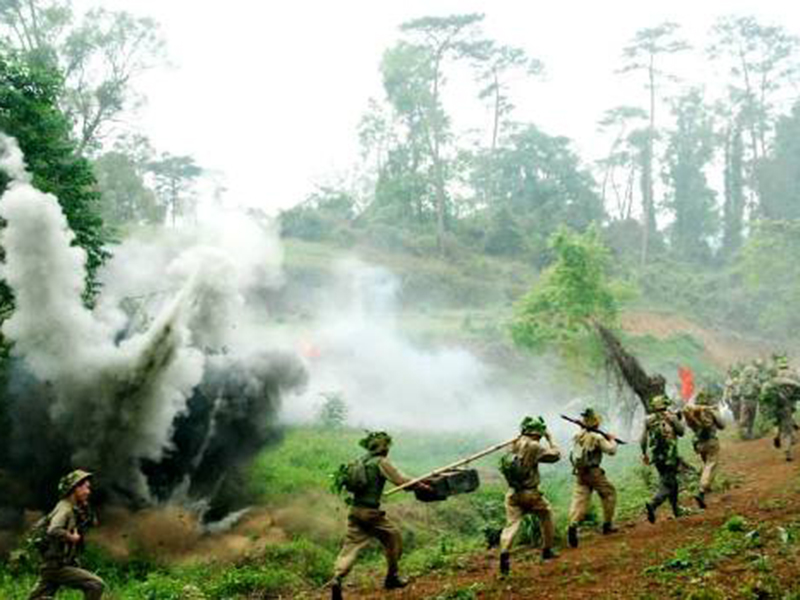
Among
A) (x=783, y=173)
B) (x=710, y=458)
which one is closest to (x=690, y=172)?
(x=783, y=173)

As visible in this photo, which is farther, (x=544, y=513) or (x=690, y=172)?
(x=690, y=172)

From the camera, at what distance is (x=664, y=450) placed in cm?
1233

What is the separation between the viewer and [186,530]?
50.6 feet

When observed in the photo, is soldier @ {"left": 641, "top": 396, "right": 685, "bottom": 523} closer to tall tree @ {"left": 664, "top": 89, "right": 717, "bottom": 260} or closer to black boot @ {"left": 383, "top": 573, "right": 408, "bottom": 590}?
black boot @ {"left": 383, "top": 573, "right": 408, "bottom": 590}

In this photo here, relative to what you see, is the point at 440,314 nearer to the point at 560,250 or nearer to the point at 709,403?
the point at 560,250

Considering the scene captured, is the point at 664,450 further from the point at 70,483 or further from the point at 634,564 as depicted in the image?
the point at 70,483

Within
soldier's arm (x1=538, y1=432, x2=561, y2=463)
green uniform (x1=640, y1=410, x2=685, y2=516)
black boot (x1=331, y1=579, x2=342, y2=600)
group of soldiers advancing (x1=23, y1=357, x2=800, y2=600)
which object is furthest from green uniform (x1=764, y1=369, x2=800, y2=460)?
black boot (x1=331, y1=579, x2=342, y2=600)

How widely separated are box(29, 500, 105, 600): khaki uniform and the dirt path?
143 inches

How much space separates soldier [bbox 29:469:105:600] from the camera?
8891 millimetres

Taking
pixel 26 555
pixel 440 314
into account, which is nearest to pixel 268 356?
pixel 26 555

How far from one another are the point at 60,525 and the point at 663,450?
326 inches

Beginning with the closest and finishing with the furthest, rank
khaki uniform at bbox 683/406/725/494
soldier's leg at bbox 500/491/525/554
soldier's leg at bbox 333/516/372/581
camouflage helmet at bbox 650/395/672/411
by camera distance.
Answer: soldier's leg at bbox 333/516/372/581, soldier's leg at bbox 500/491/525/554, camouflage helmet at bbox 650/395/672/411, khaki uniform at bbox 683/406/725/494

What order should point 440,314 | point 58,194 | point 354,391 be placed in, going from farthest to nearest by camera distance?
point 440,314
point 354,391
point 58,194

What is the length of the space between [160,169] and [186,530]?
170 feet
